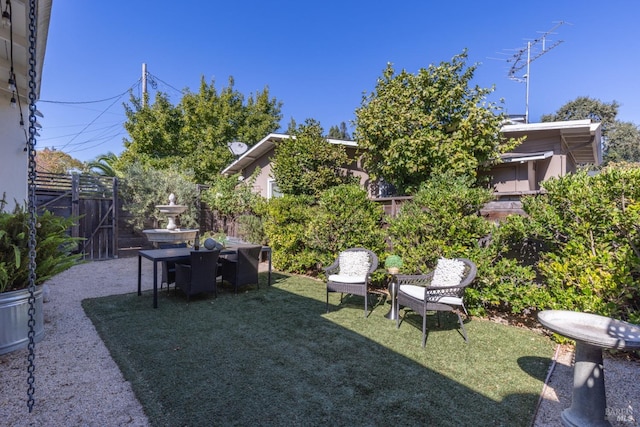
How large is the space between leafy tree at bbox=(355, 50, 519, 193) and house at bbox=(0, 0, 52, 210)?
6.43 metres

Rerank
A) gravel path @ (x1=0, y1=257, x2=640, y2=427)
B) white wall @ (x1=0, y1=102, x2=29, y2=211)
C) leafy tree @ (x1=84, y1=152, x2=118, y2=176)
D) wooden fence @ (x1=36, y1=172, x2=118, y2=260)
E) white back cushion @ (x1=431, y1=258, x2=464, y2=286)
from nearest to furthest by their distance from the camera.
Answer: gravel path @ (x1=0, y1=257, x2=640, y2=427) < white back cushion @ (x1=431, y1=258, x2=464, y2=286) < white wall @ (x1=0, y1=102, x2=29, y2=211) < wooden fence @ (x1=36, y1=172, x2=118, y2=260) < leafy tree @ (x1=84, y1=152, x2=118, y2=176)

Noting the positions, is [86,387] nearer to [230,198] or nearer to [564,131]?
[230,198]

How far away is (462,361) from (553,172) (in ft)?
22.9

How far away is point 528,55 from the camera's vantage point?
12.6 metres

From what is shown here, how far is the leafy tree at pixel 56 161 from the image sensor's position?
807 inches

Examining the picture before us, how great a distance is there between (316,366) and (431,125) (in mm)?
6517

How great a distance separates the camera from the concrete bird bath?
7.05 feet

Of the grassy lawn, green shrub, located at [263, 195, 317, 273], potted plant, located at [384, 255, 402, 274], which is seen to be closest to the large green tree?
green shrub, located at [263, 195, 317, 273]

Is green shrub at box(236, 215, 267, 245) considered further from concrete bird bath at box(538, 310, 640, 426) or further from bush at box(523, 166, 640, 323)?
concrete bird bath at box(538, 310, 640, 426)

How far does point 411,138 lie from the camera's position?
769 cm

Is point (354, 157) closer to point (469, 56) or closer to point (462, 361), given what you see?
point (469, 56)

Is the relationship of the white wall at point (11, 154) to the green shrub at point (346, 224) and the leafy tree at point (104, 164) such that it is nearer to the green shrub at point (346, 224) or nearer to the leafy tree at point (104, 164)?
the green shrub at point (346, 224)

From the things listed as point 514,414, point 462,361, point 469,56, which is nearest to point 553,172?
point 469,56

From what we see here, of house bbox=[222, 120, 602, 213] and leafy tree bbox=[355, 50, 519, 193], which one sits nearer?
leafy tree bbox=[355, 50, 519, 193]
